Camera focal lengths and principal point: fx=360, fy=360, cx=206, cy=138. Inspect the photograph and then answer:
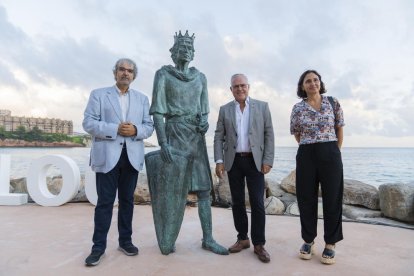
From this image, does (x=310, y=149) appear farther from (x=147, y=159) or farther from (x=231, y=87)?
A: (x=147, y=159)

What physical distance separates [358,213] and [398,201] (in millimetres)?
1023

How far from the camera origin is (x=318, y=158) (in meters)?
3.71

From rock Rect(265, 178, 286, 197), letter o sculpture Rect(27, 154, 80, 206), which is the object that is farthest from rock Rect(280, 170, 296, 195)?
letter o sculpture Rect(27, 154, 80, 206)

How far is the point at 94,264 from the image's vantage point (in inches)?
141

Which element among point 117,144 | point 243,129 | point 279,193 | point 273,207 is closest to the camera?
point 117,144

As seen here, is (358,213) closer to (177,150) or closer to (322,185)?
(322,185)

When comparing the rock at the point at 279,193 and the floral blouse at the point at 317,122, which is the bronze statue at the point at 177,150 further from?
the rock at the point at 279,193

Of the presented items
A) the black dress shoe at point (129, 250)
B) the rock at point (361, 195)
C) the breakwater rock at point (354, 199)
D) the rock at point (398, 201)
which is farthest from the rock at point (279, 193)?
the black dress shoe at point (129, 250)

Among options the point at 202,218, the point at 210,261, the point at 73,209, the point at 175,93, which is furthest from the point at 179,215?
the point at 73,209

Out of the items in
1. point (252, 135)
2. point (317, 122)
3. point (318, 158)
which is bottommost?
point (318, 158)

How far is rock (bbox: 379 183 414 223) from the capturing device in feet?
20.5

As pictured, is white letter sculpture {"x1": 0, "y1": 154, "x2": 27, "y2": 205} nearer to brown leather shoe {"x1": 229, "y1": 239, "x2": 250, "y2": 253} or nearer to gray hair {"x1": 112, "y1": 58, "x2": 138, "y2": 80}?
gray hair {"x1": 112, "y1": 58, "x2": 138, "y2": 80}

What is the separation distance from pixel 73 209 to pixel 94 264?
3.58m

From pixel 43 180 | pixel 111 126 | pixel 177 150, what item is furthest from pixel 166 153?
pixel 43 180
